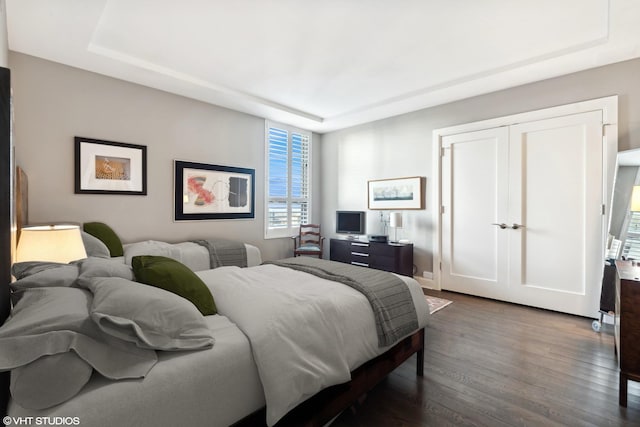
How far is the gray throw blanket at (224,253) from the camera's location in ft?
12.2

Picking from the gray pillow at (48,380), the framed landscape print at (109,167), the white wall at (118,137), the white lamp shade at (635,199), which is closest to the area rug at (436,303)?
the white lamp shade at (635,199)

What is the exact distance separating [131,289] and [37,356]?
39 centimetres

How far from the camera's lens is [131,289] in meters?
1.25

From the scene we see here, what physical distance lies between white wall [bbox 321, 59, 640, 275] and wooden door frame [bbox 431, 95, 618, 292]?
0.07 metres

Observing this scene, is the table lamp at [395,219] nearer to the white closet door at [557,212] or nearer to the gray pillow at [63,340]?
the white closet door at [557,212]

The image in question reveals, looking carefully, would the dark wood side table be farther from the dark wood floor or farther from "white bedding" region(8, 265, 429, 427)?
"white bedding" region(8, 265, 429, 427)

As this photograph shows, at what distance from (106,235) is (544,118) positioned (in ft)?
17.1

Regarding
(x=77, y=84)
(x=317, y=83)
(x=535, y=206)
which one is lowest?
Answer: (x=535, y=206)

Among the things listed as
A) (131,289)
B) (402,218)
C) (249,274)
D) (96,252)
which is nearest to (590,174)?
(402,218)

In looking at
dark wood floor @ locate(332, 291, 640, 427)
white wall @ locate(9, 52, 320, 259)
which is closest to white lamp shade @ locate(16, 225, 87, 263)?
white wall @ locate(9, 52, 320, 259)

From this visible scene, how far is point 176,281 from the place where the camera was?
1.63 meters

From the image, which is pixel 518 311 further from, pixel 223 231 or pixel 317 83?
pixel 223 231

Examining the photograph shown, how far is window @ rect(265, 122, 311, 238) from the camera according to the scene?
5.19 metres

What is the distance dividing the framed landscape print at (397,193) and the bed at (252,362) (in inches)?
112
